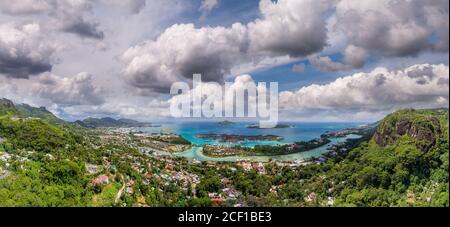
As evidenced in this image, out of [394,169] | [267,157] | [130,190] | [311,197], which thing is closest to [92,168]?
[130,190]

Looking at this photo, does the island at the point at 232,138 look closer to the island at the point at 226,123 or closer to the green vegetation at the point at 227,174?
the island at the point at 226,123

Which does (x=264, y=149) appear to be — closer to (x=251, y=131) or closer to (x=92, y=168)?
(x=251, y=131)

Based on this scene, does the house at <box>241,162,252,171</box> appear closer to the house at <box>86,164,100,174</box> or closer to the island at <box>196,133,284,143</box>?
the island at <box>196,133,284,143</box>

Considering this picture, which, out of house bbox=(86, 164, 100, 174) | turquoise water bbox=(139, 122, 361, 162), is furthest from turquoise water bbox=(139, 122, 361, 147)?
house bbox=(86, 164, 100, 174)

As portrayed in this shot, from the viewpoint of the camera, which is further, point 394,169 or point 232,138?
point 232,138

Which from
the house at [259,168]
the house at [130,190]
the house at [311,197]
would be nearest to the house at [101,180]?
the house at [130,190]

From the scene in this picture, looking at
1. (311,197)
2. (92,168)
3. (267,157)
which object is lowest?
(311,197)

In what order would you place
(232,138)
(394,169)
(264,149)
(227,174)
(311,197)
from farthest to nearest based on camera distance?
(232,138) < (264,149) < (227,174) < (394,169) < (311,197)

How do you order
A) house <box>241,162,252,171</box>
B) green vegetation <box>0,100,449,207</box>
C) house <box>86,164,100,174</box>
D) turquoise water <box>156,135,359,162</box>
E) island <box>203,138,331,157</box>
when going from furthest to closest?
island <box>203,138,331,157</box>, turquoise water <box>156,135,359,162</box>, house <box>241,162,252,171</box>, house <box>86,164,100,174</box>, green vegetation <box>0,100,449,207</box>

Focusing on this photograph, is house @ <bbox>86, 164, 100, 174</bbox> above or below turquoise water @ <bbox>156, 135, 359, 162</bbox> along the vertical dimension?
below

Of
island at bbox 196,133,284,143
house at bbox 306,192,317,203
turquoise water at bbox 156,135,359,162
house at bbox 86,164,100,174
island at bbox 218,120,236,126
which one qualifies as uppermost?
island at bbox 218,120,236,126
